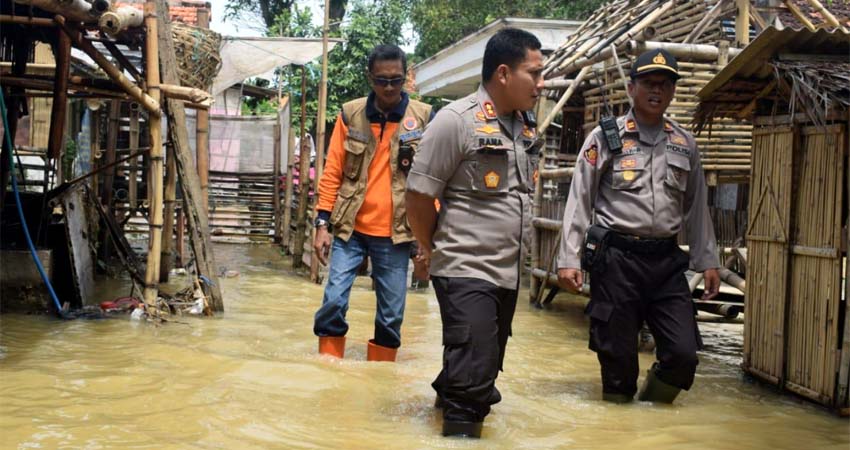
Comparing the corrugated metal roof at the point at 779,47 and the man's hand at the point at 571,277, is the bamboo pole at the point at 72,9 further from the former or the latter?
the corrugated metal roof at the point at 779,47

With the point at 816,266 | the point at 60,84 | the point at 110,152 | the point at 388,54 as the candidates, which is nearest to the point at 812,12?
the point at 816,266

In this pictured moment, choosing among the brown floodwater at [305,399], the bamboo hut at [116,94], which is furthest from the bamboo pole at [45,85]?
the brown floodwater at [305,399]

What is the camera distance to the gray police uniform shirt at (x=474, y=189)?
4.32 metres

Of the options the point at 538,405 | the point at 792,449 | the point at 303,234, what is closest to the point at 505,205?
the point at 538,405

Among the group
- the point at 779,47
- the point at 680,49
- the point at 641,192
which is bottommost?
the point at 641,192

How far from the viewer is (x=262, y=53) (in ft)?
47.3

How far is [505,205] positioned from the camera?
14.5 feet

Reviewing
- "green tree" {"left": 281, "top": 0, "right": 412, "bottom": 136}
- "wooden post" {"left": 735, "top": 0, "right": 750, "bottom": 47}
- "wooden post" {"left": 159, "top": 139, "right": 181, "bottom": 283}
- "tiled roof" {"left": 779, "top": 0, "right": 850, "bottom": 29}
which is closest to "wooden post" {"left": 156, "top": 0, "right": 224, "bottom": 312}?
"wooden post" {"left": 159, "top": 139, "right": 181, "bottom": 283}

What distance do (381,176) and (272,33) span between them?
82.1 ft

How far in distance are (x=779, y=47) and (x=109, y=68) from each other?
190 inches

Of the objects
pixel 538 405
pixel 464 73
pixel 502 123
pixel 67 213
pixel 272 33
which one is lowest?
pixel 538 405

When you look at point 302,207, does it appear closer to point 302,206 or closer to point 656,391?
point 302,206

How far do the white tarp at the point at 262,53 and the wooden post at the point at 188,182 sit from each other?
555cm

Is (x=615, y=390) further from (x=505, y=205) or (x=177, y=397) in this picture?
(x=177, y=397)
